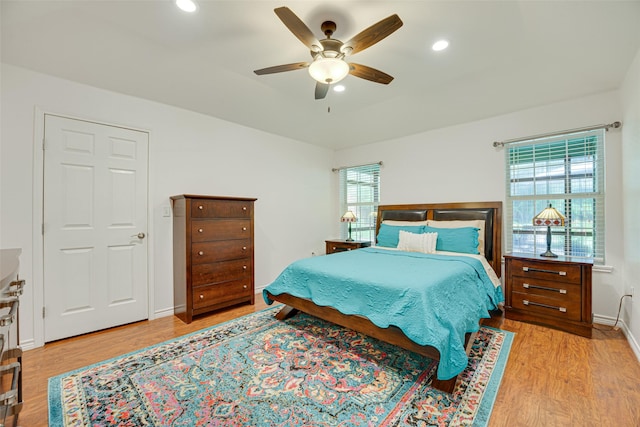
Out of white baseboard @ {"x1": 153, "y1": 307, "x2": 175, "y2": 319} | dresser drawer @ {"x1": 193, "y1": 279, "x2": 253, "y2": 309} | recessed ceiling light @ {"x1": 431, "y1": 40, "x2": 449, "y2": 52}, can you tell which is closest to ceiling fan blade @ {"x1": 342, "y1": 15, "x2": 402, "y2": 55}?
recessed ceiling light @ {"x1": 431, "y1": 40, "x2": 449, "y2": 52}

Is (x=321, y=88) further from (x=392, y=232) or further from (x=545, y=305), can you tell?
(x=545, y=305)

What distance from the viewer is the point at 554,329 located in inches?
108

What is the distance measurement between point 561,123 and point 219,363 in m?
4.28

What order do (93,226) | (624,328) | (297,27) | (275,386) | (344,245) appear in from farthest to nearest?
(344,245) → (93,226) → (624,328) → (275,386) → (297,27)

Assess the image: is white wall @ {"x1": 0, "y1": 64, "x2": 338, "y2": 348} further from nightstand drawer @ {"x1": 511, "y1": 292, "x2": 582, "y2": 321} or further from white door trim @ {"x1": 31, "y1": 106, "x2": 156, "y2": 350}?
nightstand drawer @ {"x1": 511, "y1": 292, "x2": 582, "y2": 321}

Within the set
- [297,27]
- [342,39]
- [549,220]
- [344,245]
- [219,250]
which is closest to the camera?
[297,27]

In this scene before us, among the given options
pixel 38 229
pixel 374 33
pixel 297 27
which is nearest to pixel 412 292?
pixel 374 33

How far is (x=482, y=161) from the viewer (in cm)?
369

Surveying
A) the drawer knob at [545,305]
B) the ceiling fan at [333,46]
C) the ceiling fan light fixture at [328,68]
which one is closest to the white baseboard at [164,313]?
the ceiling fan at [333,46]

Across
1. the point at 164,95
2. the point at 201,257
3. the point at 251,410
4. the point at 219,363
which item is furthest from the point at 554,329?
the point at 164,95

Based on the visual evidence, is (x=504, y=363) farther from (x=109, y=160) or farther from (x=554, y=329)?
(x=109, y=160)

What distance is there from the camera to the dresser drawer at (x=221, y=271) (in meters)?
3.09

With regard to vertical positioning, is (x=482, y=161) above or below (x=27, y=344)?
above

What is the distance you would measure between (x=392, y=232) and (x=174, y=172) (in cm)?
299
